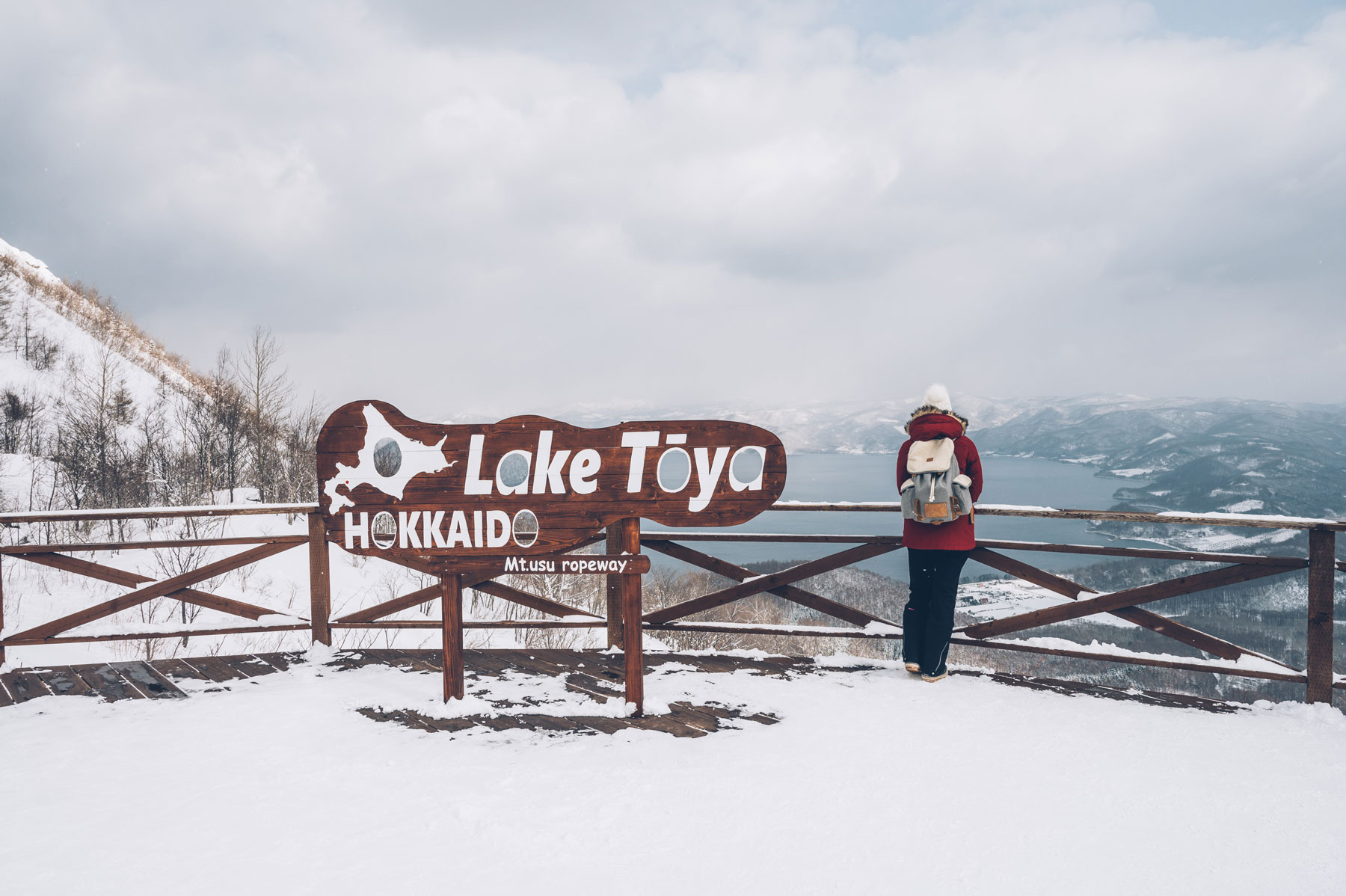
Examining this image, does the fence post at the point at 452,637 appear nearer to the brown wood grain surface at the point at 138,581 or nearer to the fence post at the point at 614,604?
the fence post at the point at 614,604

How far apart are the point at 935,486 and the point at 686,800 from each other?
2.57m

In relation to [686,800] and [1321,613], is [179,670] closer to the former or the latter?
[686,800]

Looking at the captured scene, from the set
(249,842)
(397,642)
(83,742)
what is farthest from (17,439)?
(249,842)

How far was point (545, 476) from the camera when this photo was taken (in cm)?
441

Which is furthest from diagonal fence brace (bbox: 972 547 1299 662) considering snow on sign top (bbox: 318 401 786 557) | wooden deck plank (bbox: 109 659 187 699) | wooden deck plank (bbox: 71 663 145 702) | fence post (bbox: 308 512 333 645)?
wooden deck plank (bbox: 71 663 145 702)

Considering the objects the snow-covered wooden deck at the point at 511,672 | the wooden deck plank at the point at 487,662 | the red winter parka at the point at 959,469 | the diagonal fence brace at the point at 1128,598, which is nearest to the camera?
the snow-covered wooden deck at the point at 511,672

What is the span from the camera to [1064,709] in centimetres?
433

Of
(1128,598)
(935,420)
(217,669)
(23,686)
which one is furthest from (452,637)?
(1128,598)

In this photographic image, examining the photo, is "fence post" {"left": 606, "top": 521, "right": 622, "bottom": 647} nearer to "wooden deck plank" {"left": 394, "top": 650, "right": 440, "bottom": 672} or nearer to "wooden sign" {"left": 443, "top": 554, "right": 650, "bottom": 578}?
"wooden sign" {"left": 443, "top": 554, "right": 650, "bottom": 578}

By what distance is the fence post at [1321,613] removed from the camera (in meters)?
4.36

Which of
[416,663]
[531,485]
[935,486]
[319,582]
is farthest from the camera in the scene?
[319,582]

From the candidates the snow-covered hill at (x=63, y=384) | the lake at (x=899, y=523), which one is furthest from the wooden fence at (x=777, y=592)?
the lake at (x=899, y=523)

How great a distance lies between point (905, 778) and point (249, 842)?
2.95 metres

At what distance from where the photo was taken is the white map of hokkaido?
4410mm
